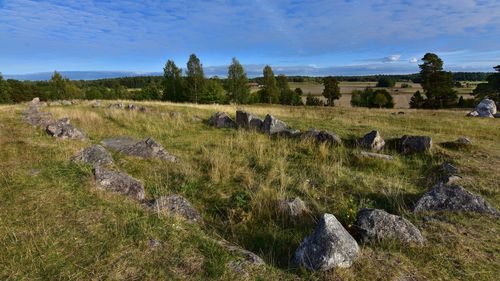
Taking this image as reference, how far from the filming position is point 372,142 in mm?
11242

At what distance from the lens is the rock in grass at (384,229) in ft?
15.4

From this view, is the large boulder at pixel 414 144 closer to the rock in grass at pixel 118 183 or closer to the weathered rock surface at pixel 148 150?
the weathered rock surface at pixel 148 150

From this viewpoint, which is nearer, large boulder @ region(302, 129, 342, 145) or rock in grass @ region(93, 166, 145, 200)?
rock in grass @ region(93, 166, 145, 200)

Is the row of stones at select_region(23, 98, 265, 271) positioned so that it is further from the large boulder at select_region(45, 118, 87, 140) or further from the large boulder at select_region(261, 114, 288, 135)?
the large boulder at select_region(261, 114, 288, 135)

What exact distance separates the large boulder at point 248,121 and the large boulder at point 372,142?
4585mm

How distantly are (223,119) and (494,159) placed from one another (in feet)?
34.4

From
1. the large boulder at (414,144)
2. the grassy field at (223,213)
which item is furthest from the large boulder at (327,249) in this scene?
the large boulder at (414,144)

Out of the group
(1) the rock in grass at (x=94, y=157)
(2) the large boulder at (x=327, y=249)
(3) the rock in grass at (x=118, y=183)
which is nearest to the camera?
(2) the large boulder at (x=327, y=249)

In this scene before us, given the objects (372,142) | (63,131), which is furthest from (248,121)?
→ (63,131)

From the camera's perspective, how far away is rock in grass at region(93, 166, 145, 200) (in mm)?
6508

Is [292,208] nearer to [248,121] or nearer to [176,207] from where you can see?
[176,207]

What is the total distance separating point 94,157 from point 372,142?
333 inches

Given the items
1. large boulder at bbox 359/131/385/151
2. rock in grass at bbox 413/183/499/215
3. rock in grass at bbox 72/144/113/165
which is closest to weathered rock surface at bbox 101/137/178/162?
rock in grass at bbox 72/144/113/165

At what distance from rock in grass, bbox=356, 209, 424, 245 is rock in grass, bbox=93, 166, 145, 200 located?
4.09m
